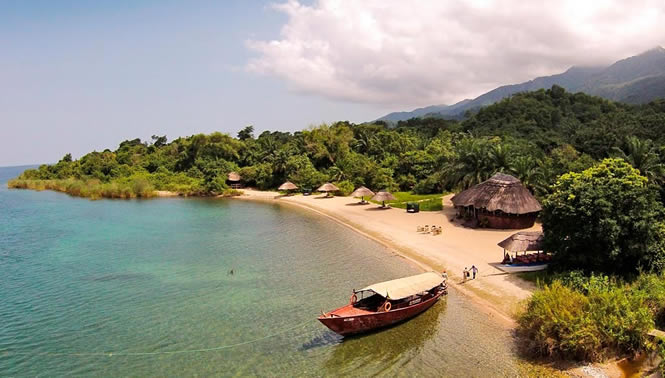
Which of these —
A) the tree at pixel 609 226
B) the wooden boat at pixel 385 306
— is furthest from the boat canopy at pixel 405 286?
the tree at pixel 609 226

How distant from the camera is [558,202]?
20.1 meters

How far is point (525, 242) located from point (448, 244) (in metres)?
7.28

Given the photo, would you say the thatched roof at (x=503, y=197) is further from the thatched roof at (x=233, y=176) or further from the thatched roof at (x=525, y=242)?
the thatched roof at (x=233, y=176)

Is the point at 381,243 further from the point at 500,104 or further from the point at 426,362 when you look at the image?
the point at 500,104

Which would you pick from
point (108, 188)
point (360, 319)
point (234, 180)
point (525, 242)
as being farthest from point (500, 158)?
point (108, 188)

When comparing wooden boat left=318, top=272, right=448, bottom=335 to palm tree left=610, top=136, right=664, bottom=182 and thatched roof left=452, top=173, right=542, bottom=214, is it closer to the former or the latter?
thatched roof left=452, top=173, right=542, bottom=214

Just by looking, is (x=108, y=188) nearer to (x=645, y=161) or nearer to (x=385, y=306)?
(x=385, y=306)

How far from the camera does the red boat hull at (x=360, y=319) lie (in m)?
16.4

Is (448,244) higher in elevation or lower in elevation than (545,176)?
lower

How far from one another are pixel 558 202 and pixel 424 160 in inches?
1374

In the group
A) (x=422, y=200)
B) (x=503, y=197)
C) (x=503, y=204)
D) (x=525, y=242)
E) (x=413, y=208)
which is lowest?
(x=525, y=242)

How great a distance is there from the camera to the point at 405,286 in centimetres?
1875

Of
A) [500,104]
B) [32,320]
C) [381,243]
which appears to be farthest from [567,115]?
[32,320]

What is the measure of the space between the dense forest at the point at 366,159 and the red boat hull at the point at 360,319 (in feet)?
73.2
